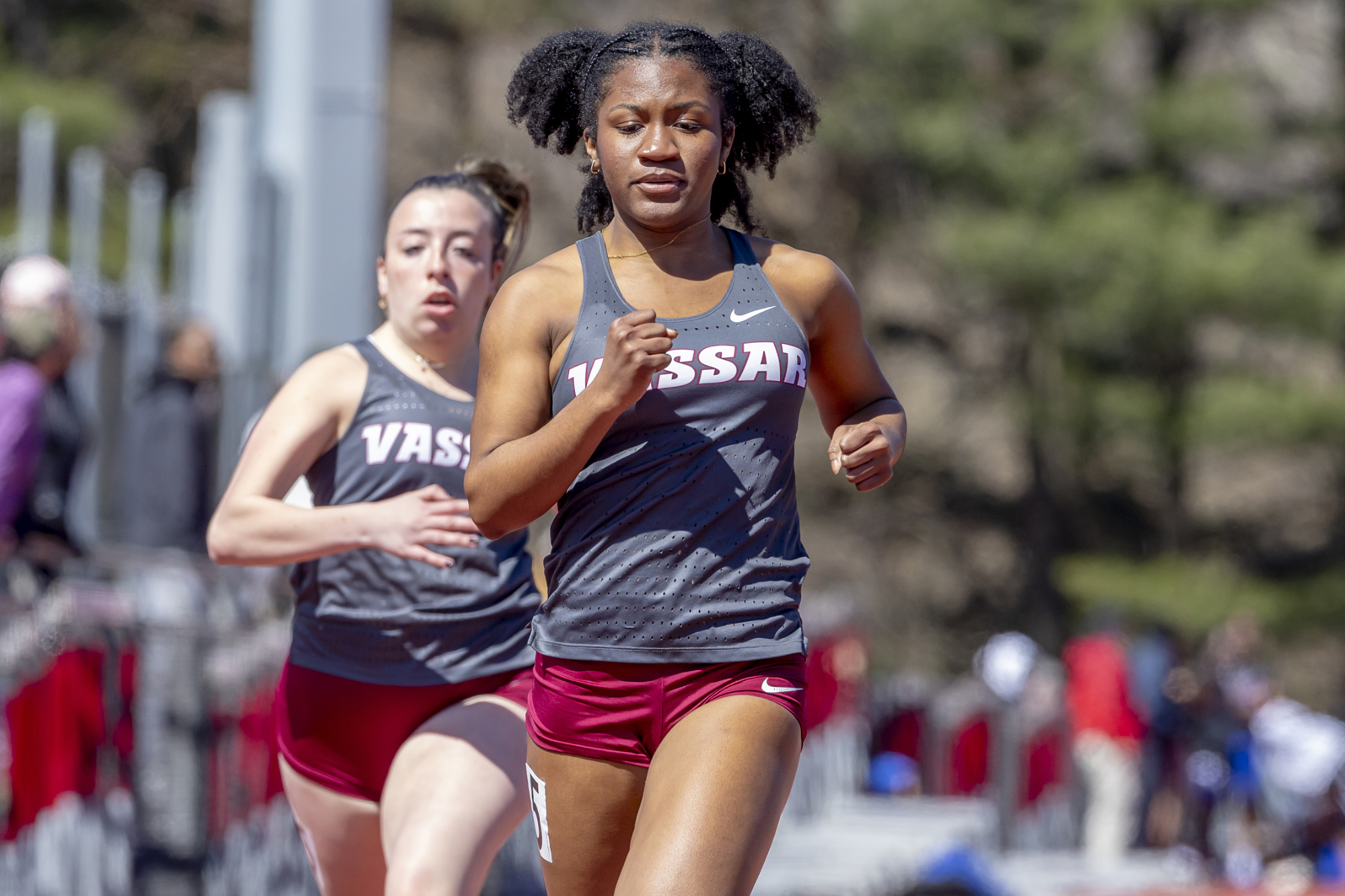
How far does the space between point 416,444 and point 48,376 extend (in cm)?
289

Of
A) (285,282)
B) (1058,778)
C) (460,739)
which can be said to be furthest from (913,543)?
(460,739)

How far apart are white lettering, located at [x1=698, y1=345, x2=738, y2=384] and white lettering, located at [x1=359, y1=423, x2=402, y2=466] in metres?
1.15

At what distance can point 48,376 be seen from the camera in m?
6.21

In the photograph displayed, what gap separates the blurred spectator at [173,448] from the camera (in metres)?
7.78

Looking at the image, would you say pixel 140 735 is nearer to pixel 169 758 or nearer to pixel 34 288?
pixel 169 758

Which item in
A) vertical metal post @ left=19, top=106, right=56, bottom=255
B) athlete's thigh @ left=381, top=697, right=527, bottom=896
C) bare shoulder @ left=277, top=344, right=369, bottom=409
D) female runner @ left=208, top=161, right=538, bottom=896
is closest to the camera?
athlete's thigh @ left=381, top=697, right=527, bottom=896

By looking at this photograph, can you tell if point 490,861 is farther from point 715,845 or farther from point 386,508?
point 715,845

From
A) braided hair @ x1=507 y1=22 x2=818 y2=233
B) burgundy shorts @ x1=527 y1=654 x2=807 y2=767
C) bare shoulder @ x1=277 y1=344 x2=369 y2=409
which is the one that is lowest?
burgundy shorts @ x1=527 y1=654 x2=807 y2=767

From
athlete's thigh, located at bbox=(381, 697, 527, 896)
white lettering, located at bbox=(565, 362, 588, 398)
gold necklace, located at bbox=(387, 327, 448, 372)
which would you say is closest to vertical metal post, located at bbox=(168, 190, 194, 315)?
gold necklace, located at bbox=(387, 327, 448, 372)

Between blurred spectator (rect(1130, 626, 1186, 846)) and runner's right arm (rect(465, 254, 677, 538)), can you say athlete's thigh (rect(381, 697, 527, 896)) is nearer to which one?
runner's right arm (rect(465, 254, 677, 538))

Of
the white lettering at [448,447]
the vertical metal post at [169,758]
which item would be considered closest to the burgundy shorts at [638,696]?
the white lettering at [448,447]

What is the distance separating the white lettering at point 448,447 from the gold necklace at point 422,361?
0.64ft

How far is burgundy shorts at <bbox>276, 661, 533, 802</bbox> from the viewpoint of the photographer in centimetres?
379

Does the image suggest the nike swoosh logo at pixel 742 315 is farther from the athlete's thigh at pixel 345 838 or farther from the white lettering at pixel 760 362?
the athlete's thigh at pixel 345 838
